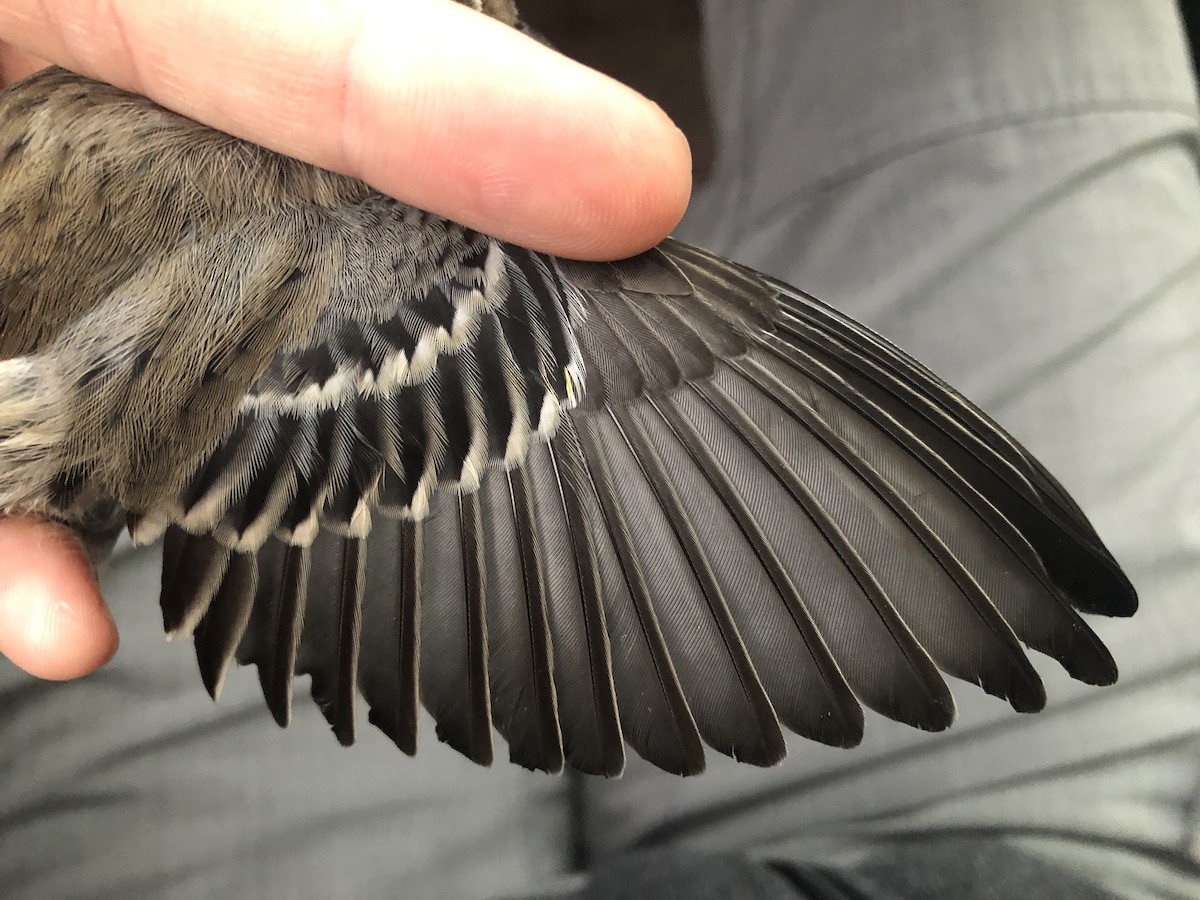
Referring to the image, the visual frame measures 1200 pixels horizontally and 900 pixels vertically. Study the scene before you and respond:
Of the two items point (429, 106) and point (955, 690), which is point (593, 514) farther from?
point (955, 690)

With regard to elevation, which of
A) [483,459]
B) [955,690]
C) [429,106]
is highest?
[429,106]

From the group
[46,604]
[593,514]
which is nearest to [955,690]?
[593,514]

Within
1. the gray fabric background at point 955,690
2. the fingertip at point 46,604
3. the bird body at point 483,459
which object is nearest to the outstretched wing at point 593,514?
the bird body at point 483,459

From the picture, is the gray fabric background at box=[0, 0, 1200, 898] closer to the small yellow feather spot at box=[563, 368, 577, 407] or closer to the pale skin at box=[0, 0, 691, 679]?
the small yellow feather spot at box=[563, 368, 577, 407]

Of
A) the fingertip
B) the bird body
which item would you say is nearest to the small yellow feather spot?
the bird body

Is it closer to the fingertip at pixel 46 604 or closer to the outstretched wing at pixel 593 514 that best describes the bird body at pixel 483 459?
the outstretched wing at pixel 593 514

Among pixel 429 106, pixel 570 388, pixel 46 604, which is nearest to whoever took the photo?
pixel 429 106
